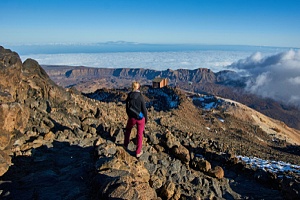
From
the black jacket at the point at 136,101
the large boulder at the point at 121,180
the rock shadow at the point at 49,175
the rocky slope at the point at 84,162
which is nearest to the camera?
the large boulder at the point at 121,180

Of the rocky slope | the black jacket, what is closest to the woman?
the black jacket

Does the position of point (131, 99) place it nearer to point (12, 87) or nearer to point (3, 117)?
point (3, 117)

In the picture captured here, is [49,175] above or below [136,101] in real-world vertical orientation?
below

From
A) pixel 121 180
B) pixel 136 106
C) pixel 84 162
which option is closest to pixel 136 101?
pixel 136 106

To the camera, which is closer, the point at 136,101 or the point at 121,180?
the point at 121,180

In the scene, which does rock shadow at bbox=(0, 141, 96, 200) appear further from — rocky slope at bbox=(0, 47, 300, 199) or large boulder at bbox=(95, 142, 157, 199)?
large boulder at bbox=(95, 142, 157, 199)

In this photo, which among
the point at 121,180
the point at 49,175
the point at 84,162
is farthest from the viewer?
the point at 84,162

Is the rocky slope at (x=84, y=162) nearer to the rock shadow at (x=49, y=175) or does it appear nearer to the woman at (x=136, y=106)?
the rock shadow at (x=49, y=175)

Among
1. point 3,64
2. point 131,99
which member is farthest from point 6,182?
point 3,64

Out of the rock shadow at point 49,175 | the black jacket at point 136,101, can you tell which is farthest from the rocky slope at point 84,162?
the black jacket at point 136,101

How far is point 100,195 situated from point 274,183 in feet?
33.8

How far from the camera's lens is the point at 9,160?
8.23m

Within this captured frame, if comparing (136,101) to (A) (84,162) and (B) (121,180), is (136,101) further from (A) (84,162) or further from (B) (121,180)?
(B) (121,180)

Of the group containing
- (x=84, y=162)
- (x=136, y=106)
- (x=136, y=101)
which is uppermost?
(x=136, y=101)
